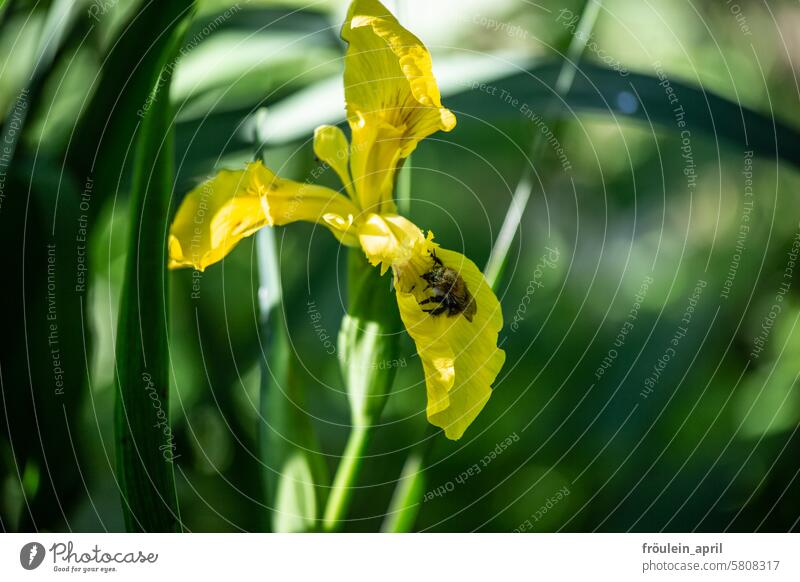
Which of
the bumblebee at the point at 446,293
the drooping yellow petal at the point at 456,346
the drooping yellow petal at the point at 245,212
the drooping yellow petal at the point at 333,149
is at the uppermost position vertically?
the drooping yellow petal at the point at 333,149

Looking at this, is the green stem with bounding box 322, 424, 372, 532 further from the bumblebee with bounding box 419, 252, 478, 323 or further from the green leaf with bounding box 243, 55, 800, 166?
the green leaf with bounding box 243, 55, 800, 166

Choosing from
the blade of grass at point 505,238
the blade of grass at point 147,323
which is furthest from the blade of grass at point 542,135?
the blade of grass at point 147,323

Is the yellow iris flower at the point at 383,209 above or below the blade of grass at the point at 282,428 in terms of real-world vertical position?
above


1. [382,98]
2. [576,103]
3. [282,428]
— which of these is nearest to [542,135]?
[576,103]

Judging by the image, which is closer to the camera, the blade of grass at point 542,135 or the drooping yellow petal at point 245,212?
the drooping yellow petal at point 245,212

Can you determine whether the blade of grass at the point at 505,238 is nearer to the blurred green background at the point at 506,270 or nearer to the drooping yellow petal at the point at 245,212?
the blurred green background at the point at 506,270

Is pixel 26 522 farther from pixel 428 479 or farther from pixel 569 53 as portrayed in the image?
pixel 569 53
